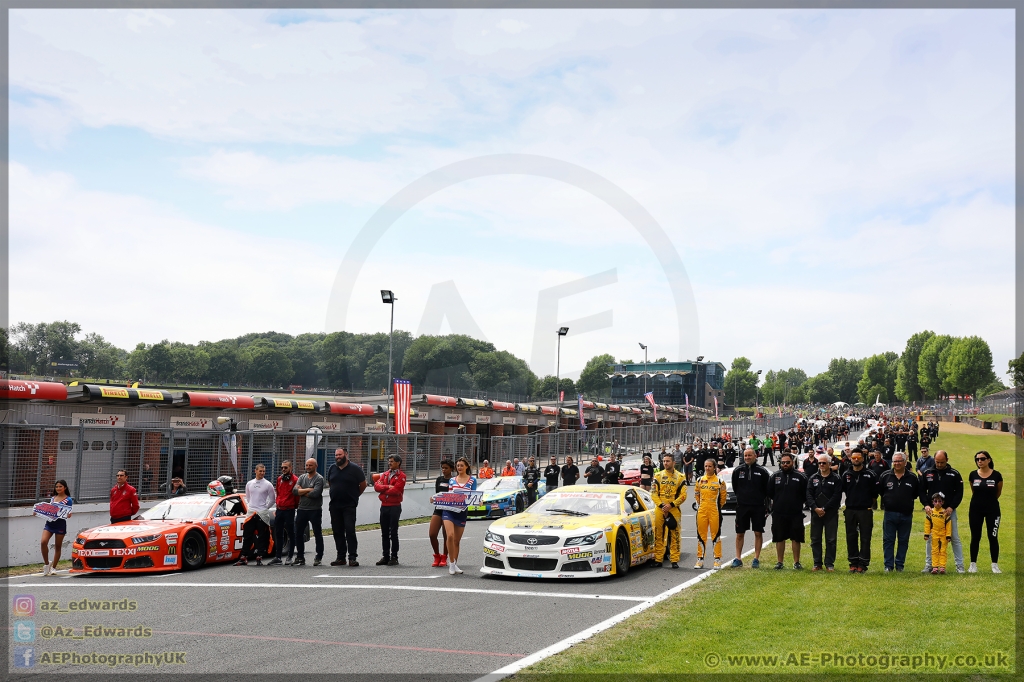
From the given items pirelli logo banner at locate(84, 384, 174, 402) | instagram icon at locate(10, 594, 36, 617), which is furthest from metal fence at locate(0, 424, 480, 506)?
pirelli logo banner at locate(84, 384, 174, 402)

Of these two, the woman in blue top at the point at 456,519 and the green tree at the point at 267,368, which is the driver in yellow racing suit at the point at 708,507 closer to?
the woman in blue top at the point at 456,519

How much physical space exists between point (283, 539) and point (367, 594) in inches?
160

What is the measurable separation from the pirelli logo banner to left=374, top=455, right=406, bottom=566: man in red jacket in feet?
54.6

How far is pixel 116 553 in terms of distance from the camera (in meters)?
13.0

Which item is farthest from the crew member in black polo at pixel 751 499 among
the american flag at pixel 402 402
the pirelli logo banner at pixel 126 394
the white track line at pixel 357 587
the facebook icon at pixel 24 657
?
the pirelli logo banner at pixel 126 394

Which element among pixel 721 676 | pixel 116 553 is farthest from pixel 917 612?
pixel 116 553

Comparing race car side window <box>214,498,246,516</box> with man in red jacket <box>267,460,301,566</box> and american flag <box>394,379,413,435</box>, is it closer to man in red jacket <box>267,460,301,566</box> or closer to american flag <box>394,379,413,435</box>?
man in red jacket <box>267,460,301,566</box>

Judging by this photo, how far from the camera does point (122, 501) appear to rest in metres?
14.7

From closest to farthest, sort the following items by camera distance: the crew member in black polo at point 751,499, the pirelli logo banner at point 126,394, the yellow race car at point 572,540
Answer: the yellow race car at point 572,540 < the crew member in black polo at point 751,499 < the pirelli logo banner at point 126,394

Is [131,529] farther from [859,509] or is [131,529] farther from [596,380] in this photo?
[596,380]

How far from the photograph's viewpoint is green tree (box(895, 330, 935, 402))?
176375 millimetres

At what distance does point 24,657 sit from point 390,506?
6781mm

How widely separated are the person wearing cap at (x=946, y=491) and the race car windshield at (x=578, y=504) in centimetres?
426

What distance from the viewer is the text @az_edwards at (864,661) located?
6766 mm
